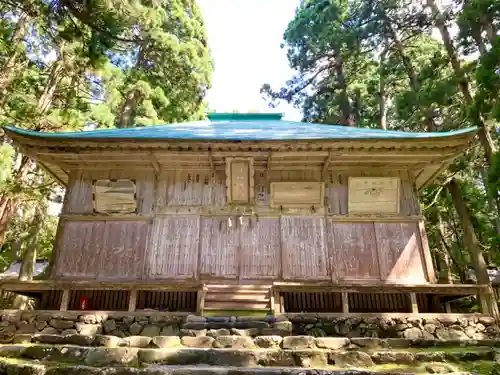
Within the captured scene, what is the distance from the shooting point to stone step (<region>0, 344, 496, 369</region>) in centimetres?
507

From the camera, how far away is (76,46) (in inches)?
469

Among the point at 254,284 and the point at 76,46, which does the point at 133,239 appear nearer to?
the point at 254,284

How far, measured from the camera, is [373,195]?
983 centimetres

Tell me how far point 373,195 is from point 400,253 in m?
1.72

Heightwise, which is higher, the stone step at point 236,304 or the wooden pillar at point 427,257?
the wooden pillar at point 427,257

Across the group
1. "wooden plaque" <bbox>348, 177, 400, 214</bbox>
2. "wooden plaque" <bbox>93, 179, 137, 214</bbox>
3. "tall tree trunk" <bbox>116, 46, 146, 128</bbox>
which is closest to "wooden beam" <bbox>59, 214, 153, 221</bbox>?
"wooden plaque" <bbox>93, 179, 137, 214</bbox>

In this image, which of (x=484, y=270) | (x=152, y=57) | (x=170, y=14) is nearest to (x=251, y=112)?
(x=152, y=57)

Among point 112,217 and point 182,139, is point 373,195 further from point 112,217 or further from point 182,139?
point 112,217

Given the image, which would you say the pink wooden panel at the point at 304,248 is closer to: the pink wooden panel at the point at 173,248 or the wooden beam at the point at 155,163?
the pink wooden panel at the point at 173,248

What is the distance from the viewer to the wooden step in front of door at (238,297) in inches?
337

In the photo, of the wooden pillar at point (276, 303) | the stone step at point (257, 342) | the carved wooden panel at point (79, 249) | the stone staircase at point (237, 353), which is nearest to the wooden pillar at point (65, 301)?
the stone staircase at point (237, 353)

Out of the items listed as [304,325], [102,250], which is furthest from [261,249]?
[102,250]

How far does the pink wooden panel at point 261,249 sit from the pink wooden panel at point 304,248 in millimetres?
220

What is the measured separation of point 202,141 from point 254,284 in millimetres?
4004
